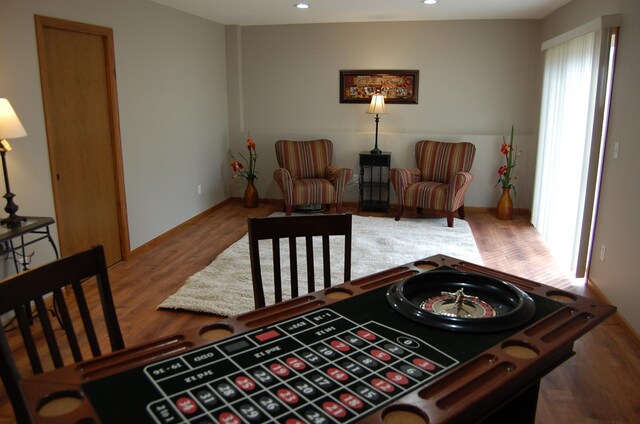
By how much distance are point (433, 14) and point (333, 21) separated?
50.8 inches

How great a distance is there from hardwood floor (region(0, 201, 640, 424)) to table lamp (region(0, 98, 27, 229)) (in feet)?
3.03

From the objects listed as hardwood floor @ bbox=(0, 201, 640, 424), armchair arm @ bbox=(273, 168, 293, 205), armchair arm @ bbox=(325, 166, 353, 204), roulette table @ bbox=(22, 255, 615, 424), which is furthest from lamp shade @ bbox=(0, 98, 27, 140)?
armchair arm @ bbox=(325, 166, 353, 204)

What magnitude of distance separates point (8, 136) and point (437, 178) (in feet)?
15.0

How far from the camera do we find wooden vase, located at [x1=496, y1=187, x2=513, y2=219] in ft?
19.5

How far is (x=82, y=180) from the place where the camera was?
13.0ft

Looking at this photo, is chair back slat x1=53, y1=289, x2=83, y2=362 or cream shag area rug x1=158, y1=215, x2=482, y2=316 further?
cream shag area rug x1=158, y1=215, x2=482, y2=316

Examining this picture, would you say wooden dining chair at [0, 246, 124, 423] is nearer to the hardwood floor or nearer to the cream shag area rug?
the hardwood floor

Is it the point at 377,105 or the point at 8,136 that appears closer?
the point at 8,136

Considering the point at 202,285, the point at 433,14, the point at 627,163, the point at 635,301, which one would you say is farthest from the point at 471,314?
the point at 433,14

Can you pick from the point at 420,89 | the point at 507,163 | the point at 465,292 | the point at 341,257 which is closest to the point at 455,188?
the point at 507,163

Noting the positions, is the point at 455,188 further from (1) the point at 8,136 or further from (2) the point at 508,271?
(1) the point at 8,136

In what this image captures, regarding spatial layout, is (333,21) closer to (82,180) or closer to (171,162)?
(171,162)

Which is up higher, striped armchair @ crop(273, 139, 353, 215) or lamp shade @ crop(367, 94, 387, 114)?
lamp shade @ crop(367, 94, 387, 114)

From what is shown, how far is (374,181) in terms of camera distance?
662 centimetres
